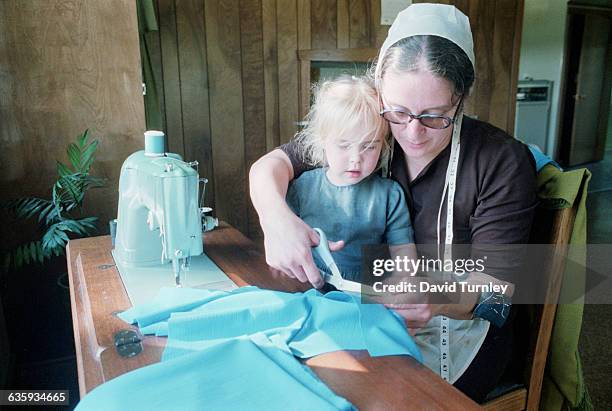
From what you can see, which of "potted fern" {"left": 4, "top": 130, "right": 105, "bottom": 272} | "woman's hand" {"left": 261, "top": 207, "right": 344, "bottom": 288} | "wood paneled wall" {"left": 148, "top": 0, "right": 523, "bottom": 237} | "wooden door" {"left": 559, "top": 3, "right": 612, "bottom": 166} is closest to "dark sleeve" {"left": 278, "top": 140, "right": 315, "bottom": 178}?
"woman's hand" {"left": 261, "top": 207, "right": 344, "bottom": 288}

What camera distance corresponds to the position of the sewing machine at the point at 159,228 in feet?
3.66

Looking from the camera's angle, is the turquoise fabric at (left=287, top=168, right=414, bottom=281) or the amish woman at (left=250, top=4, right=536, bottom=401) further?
the turquoise fabric at (left=287, top=168, right=414, bottom=281)

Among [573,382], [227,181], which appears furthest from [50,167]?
[573,382]

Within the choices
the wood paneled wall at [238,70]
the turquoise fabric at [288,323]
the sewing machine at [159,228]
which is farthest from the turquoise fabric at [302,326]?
the wood paneled wall at [238,70]

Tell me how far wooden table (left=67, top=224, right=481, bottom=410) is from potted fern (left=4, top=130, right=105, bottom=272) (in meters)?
0.65

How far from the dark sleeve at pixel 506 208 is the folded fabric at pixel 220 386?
24.1 inches

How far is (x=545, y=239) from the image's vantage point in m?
1.21

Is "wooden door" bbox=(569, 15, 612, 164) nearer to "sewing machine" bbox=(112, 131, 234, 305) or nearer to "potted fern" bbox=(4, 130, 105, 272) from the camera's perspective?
"potted fern" bbox=(4, 130, 105, 272)

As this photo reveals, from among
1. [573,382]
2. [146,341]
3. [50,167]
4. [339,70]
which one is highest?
[339,70]

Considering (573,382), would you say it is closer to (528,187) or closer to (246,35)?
(528,187)

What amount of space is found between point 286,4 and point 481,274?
240 cm

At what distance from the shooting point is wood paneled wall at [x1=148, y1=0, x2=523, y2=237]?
2865 millimetres

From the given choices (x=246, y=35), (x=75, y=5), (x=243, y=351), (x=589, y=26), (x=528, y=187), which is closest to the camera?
(x=243, y=351)

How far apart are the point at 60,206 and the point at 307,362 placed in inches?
58.4
